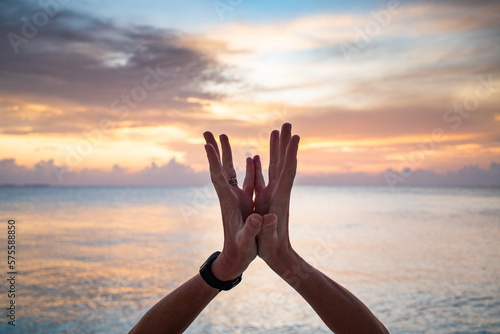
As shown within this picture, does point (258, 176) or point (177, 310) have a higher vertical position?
point (258, 176)

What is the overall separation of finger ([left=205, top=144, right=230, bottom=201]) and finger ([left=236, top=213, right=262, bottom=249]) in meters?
0.25

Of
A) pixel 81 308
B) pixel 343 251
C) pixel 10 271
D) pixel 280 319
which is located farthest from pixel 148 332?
pixel 343 251

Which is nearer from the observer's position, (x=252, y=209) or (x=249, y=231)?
(x=249, y=231)

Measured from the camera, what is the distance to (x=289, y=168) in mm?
2010

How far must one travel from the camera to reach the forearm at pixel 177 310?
6.16 ft

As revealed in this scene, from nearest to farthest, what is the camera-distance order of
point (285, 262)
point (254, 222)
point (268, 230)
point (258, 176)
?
point (254, 222) < point (268, 230) < point (285, 262) < point (258, 176)

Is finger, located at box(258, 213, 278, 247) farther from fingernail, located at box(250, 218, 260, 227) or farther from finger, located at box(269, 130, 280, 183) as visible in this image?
finger, located at box(269, 130, 280, 183)

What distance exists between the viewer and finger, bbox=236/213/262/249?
1.67m

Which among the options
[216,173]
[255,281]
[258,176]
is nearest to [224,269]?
[216,173]

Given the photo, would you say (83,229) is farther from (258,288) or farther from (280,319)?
(280,319)

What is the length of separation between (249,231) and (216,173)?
39 cm

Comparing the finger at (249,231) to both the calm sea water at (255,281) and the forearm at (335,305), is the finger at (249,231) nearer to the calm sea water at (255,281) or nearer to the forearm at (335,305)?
the forearm at (335,305)

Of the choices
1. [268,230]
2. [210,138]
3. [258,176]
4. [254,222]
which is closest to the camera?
[254,222]

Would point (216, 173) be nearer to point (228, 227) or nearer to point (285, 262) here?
point (228, 227)
